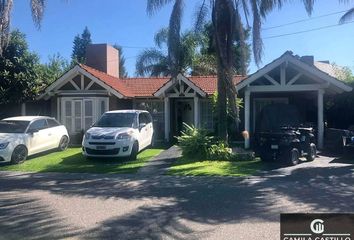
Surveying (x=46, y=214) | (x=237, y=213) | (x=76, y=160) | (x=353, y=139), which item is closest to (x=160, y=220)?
(x=237, y=213)

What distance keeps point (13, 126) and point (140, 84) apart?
35.7ft

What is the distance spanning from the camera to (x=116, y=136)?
1543cm

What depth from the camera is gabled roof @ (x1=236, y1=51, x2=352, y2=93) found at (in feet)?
59.9

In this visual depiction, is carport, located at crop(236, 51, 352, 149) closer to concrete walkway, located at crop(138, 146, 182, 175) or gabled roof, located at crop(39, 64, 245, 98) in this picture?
gabled roof, located at crop(39, 64, 245, 98)

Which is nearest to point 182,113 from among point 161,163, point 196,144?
point 196,144

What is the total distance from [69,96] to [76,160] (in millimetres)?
7321

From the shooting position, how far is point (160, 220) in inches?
289

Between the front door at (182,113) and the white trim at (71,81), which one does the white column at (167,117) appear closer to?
the front door at (182,113)

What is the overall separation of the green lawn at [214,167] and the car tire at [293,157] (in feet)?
3.18

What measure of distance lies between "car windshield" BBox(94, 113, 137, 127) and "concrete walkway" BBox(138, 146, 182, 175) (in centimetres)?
174

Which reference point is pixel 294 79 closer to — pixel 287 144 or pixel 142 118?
pixel 287 144

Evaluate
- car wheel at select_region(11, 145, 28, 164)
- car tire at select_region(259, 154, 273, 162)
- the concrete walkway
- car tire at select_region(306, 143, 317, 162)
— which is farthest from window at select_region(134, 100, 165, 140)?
car tire at select_region(306, 143, 317, 162)

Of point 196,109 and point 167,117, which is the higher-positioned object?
point 196,109

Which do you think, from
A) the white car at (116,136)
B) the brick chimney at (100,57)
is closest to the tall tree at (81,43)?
the brick chimney at (100,57)
